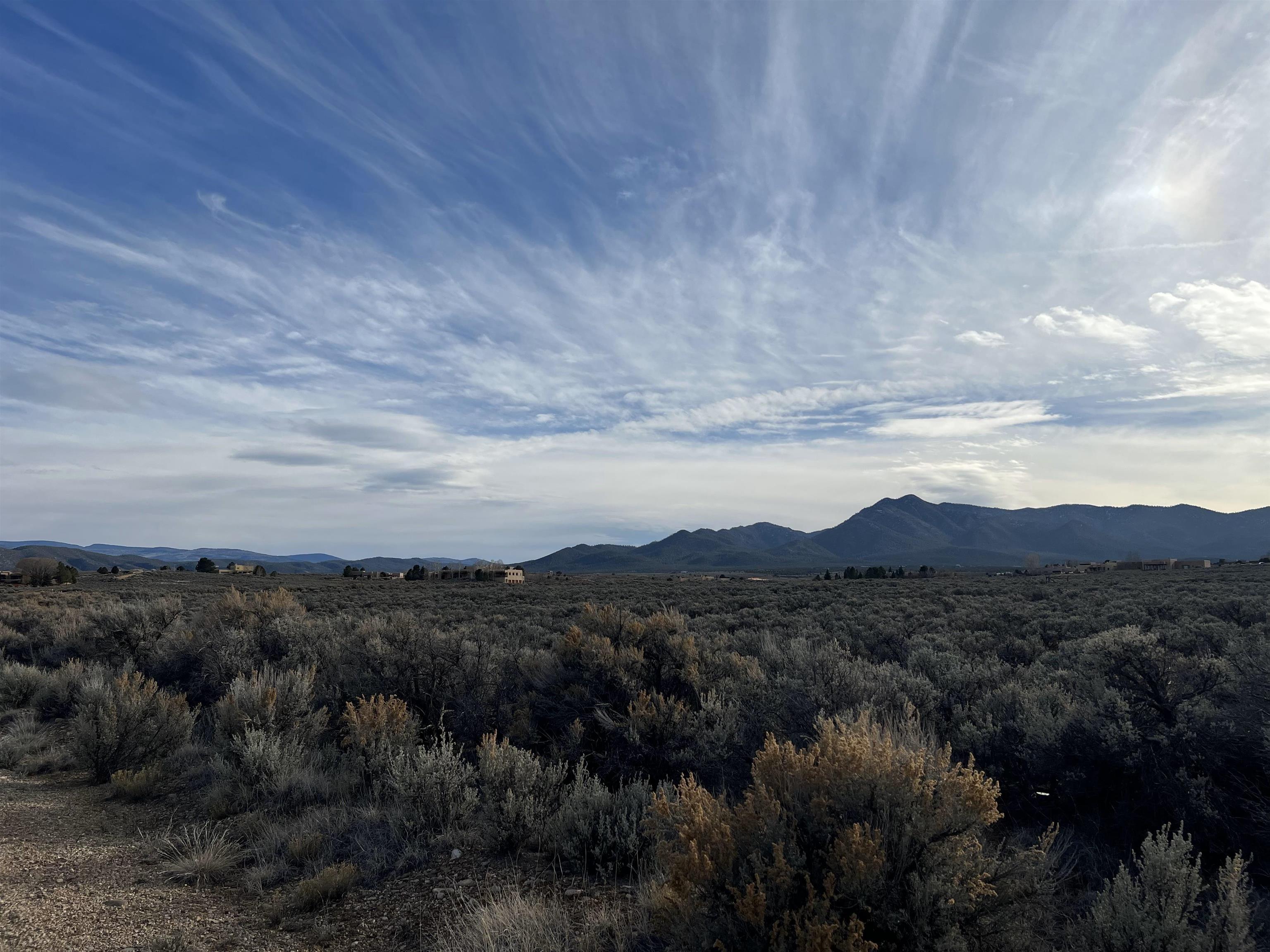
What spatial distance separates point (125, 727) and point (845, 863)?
10.4 meters

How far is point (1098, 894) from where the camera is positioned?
3.48 meters

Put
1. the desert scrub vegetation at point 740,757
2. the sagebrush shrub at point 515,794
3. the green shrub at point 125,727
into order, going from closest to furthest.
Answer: the desert scrub vegetation at point 740,757 < the sagebrush shrub at point 515,794 < the green shrub at point 125,727

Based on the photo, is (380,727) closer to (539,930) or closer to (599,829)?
(599,829)

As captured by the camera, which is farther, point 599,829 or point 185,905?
point 599,829

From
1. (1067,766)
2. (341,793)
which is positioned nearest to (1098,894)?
(1067,766)

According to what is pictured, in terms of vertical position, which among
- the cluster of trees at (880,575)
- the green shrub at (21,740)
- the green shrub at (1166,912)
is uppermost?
the green shrub at (1166,912)

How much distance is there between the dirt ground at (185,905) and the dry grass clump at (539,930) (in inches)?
15.0

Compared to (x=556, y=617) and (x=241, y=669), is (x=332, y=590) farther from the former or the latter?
(x=241, y=669)

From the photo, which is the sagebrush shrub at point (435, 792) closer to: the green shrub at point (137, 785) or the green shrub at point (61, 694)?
the green shrub at point (137, 785)

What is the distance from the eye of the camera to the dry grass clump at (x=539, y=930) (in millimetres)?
4164

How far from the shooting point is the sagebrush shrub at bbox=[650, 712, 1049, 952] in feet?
10.3

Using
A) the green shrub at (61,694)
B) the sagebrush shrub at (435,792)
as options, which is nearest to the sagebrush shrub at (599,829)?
the sagebrush shrub at (435,792)

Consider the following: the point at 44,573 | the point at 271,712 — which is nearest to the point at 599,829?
the point at 271,712

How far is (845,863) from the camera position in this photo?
10.3 ft
